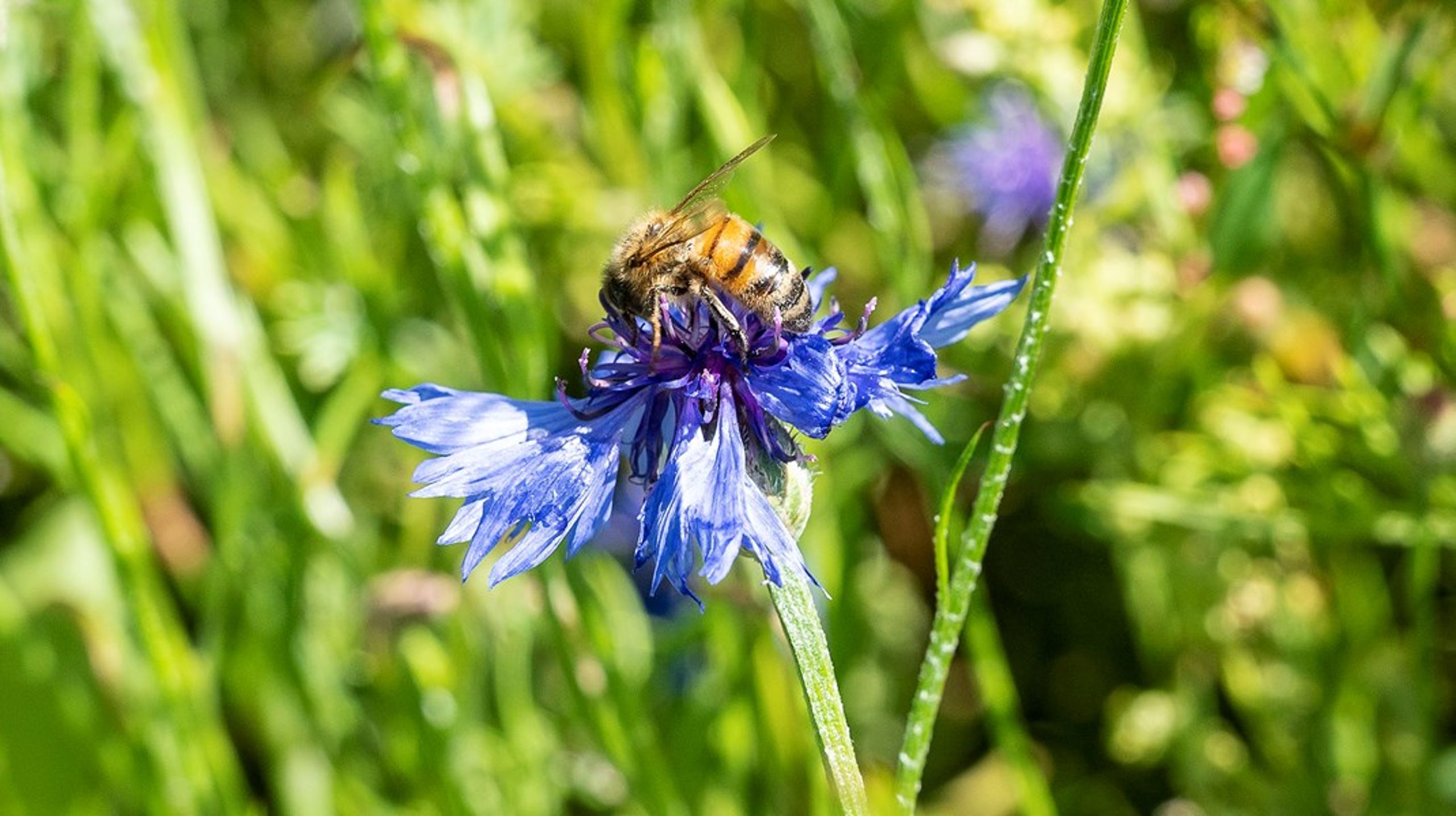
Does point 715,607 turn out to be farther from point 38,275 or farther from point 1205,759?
point 38,275

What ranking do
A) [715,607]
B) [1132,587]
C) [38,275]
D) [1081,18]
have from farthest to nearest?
1. [1081,18]
2. [1132,587]
3. [38,275]
4. [715,607]

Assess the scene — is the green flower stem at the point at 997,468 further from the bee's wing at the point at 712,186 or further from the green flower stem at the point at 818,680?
the bee's wing at the point at 712,186

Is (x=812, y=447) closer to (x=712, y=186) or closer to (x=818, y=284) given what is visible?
(x=818, y=284)

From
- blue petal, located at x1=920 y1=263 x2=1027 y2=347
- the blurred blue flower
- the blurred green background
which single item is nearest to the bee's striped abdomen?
blue petal, located at x1=920 y1=263 x2=1027 y2=347

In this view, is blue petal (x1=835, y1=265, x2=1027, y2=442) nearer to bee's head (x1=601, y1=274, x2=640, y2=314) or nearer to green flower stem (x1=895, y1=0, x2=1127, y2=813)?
green flower stem (x1=895, y1=0, x2=1127, y2=813)

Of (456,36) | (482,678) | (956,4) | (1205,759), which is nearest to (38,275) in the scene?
(456,36)

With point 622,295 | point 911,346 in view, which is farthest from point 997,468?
point 622,295

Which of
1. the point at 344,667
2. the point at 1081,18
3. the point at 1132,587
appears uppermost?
the point at 1081,18
